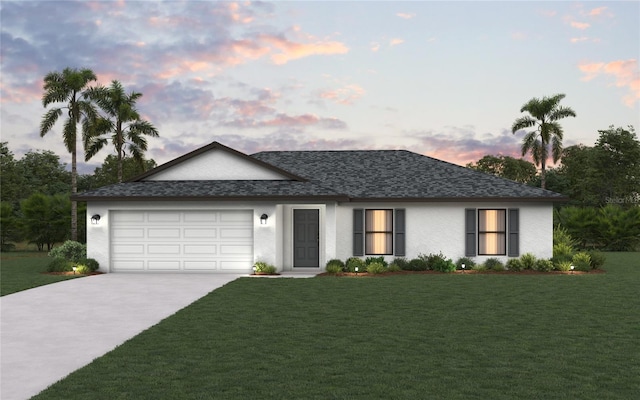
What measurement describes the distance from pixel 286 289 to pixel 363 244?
279 inches

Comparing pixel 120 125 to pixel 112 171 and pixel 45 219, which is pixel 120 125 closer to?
pixel 45 219

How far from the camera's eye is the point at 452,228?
24297mm

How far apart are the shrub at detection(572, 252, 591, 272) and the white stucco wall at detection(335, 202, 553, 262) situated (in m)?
0.95

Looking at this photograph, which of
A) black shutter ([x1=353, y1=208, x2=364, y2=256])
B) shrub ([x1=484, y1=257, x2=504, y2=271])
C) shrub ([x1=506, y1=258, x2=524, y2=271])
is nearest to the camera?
shrub ([x1=506, y1=258, x2=524, y2=271])

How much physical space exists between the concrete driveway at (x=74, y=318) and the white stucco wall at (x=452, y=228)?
7420mm

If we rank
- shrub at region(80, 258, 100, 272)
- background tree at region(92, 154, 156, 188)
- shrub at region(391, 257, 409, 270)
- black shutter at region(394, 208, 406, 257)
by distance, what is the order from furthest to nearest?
background tree at region(92, 154, 156, 188), black shutter at region(394, 208, 406, 257), shrub at region(391, 257, 409, 270), shrub at region(80, 258, 100, 272)

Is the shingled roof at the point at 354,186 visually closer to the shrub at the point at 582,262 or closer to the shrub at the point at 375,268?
the shrub at the point at 582,262

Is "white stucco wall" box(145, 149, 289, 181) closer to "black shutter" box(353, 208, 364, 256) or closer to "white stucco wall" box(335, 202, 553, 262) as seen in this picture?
"black shutter" box(353, 208, 364, 256)

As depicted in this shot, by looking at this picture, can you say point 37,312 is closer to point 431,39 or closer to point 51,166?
point 431,39

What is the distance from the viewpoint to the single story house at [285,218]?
75.5 feet

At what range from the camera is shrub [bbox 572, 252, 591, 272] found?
2330 centimetres

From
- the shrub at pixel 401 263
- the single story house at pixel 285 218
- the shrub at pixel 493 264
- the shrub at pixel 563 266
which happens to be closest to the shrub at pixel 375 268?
the shrub at pixel 401 263

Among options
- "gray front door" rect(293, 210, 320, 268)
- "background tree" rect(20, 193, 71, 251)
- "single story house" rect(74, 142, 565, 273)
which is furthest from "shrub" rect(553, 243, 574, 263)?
"background tree" rect(20, 193, 71, 251)

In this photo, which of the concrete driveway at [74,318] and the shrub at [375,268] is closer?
the concrete driveway at [74,318]
